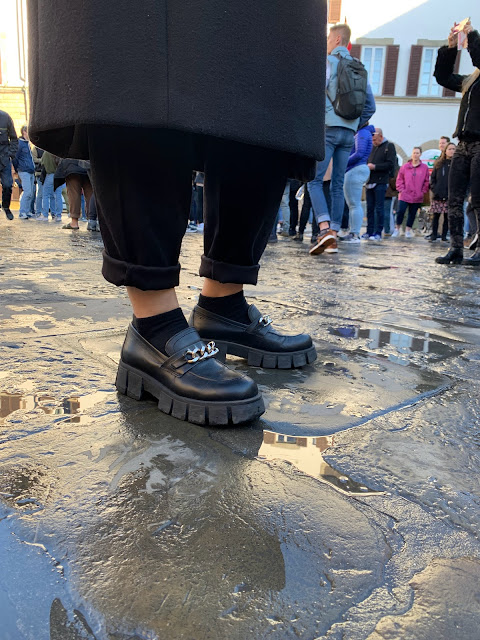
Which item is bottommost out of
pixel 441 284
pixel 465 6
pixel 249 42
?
pixel 441 284

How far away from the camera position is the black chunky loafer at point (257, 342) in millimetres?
1469

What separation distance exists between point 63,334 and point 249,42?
1.03 meters

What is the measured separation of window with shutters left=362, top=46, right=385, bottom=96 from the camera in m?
19.7

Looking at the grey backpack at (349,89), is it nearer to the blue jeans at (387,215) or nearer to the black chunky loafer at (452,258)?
the black chunky loafer at (452,258)

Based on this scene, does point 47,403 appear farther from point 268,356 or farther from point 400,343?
point 400,343

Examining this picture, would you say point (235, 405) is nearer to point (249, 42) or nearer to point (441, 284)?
point (249, 42)

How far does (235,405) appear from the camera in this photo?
106 cm

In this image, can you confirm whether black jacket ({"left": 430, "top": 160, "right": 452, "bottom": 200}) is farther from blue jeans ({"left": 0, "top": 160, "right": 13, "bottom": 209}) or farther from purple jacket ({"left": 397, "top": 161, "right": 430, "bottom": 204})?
blue jeans ({"left": 0, "top": 160, "right": 13, "bottom": 209})

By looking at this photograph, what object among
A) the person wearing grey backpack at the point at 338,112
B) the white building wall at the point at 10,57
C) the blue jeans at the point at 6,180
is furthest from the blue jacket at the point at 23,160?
→ the white building wall at the point at 10,57

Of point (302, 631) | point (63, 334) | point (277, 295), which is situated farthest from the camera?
point (277, 295)

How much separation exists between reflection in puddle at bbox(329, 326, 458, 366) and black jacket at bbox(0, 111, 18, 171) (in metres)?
7.51

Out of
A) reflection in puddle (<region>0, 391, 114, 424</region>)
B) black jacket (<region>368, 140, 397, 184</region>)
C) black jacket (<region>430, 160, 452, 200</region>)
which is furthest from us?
black jacket (<region>430, 160, 452, 200</region>)

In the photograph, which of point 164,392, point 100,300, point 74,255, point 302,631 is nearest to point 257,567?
point 302,631

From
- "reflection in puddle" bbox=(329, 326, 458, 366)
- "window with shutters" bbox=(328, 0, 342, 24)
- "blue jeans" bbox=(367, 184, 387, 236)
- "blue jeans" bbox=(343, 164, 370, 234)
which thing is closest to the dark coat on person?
"blue jeans" bbox=(343, 164, 370, 234)
